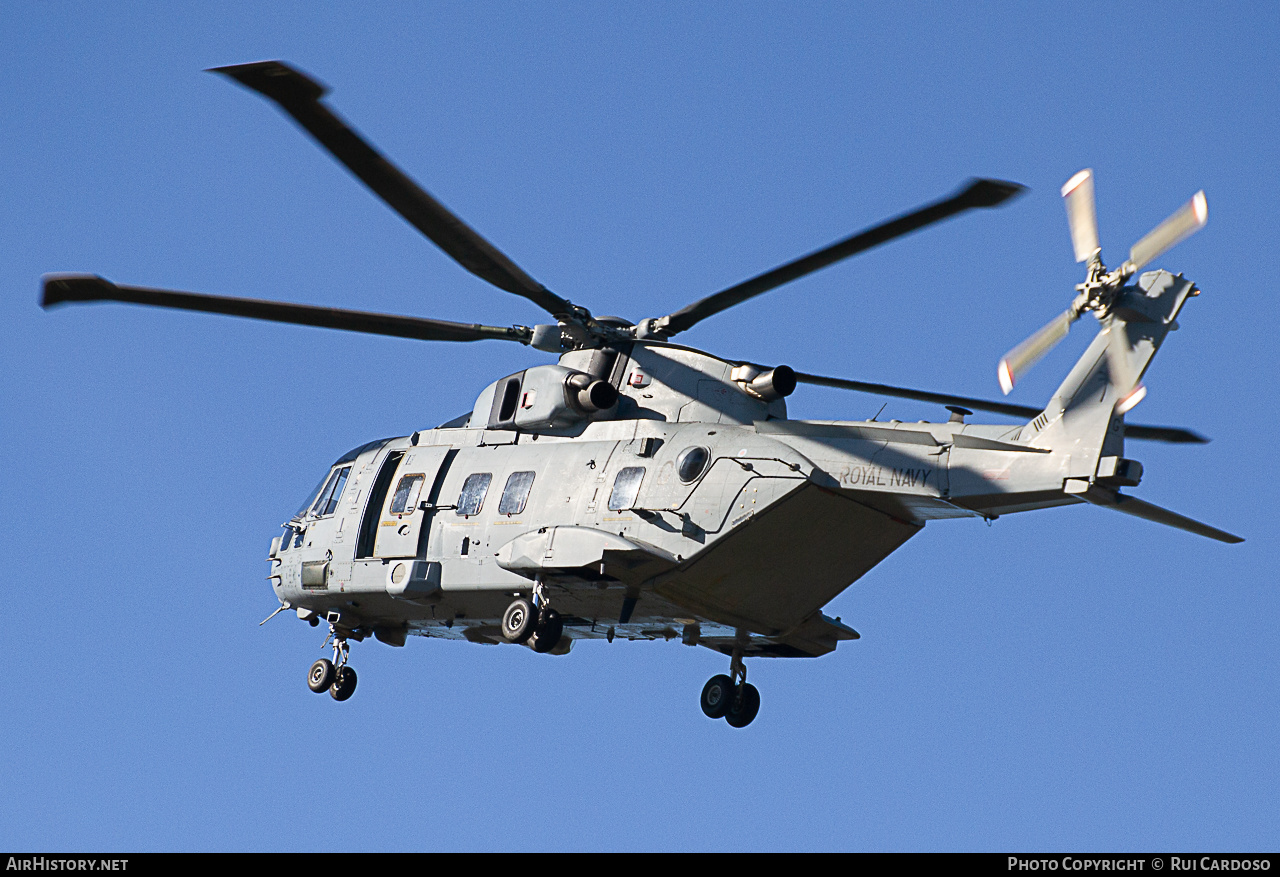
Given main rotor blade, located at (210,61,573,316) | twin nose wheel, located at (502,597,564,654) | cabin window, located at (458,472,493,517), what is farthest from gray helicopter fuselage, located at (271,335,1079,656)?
main rotor blade, located at (210,61,573,316)

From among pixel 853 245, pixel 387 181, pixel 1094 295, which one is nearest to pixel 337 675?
pixel 387 181

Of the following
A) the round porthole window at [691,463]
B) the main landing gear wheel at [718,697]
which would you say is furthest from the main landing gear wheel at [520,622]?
the main landing gear wheel at [718,697]

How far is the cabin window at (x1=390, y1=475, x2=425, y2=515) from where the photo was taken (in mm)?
27641

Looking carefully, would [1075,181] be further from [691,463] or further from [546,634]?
[546,634]

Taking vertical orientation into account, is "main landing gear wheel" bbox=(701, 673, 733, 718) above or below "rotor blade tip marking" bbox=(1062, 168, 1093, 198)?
below

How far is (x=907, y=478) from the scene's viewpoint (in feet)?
74.3

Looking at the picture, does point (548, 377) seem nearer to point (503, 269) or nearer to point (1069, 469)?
point (503, 269)

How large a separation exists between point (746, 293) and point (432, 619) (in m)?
7.99

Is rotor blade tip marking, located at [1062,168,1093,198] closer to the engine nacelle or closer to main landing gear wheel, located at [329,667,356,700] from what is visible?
the engine nacelle

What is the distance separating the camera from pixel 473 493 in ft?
88.1

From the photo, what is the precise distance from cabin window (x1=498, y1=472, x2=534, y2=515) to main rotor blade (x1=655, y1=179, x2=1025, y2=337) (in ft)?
10.7
